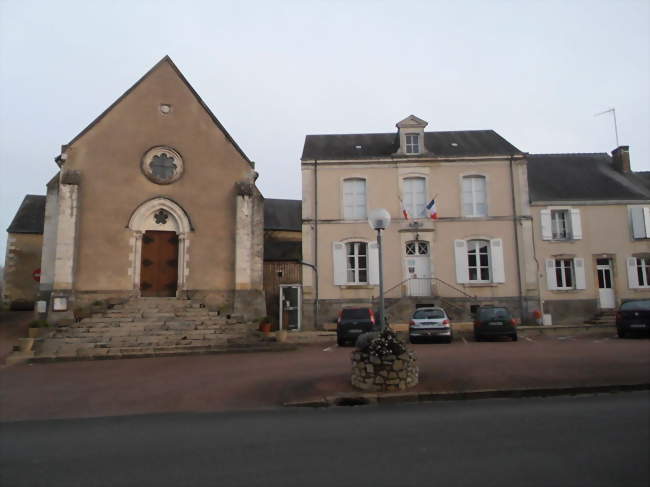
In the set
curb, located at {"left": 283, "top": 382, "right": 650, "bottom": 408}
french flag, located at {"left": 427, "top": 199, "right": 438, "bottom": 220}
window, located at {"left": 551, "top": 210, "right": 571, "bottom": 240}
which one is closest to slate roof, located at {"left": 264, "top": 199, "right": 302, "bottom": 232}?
french flag, located at {"left": 427, "top": 199, "right": 438, "bottom": 220}

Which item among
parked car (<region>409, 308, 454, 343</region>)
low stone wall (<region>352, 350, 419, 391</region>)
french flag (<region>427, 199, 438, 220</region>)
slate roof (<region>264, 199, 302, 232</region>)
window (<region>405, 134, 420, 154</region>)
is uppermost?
window (<region>405, 134, 420, 154</region>)

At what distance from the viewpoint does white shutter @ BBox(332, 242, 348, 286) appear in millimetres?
20906

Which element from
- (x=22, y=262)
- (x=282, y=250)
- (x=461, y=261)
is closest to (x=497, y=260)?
(x=461, y=261)

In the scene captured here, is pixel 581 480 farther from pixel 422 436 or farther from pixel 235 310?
pixel 235 310

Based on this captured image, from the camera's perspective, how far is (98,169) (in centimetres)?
1738

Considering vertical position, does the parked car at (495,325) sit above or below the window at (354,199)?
below

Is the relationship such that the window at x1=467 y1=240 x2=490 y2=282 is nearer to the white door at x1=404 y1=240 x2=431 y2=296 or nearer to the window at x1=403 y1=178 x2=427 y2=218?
the white door at x1=404 y1=240 x2=431 y2=296

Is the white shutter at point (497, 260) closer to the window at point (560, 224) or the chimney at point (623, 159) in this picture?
the window at point (560, 224)

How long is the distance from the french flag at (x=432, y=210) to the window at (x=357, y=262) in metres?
3.15

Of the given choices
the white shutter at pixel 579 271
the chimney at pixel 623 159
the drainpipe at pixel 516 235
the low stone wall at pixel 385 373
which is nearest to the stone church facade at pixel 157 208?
the low stone wall at pixel 385 373

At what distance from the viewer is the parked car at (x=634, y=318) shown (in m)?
14.9

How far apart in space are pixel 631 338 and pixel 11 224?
30987 mm

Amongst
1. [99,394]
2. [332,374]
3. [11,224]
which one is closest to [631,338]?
[332,374]

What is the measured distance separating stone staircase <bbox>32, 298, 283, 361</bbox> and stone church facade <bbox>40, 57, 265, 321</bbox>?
117 centimetres
